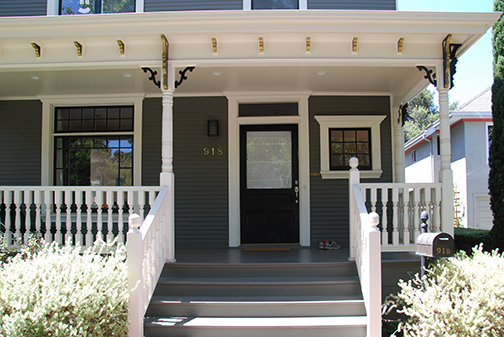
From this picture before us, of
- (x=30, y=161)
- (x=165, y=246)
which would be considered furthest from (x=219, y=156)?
(x=30, y=161)

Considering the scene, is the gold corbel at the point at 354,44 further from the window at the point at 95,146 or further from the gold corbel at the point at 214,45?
the window at the point at 95,146

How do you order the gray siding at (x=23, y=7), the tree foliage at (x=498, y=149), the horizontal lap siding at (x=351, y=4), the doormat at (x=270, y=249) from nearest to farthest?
the tree foliage at (x=498, y=149), the doormat at (x=270, y=249), the horizontal lap siding at (x=351, y=4), the gray siding at (x=23, y=7)

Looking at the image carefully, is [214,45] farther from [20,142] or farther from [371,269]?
[20,142]

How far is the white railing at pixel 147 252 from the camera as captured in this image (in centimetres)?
344

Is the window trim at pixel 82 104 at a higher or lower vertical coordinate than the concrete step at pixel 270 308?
higher

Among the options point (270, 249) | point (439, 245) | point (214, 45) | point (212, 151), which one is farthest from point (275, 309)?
point (212, 151)

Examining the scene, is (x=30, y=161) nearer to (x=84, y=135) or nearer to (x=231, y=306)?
(x=84, y=135)

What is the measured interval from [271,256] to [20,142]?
4.52 m

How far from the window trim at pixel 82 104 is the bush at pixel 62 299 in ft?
10.6

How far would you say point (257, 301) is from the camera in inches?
159

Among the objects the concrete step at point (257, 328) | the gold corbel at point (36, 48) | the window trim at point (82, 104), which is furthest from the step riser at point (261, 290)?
the gold corbel at point (36, 48)

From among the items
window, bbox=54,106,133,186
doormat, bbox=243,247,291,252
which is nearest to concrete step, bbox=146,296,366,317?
doormat, bbox=243,247,291,252

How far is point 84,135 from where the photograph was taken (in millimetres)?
6555

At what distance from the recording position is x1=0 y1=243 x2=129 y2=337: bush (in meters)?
2.85
